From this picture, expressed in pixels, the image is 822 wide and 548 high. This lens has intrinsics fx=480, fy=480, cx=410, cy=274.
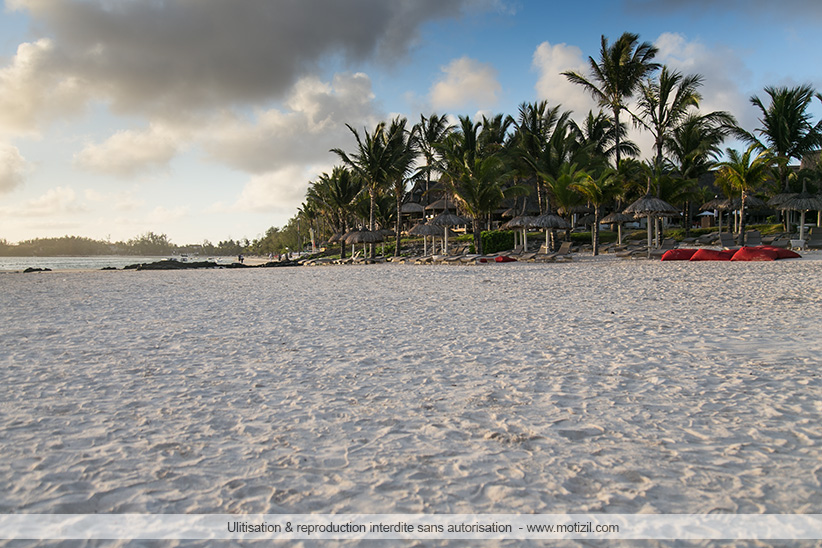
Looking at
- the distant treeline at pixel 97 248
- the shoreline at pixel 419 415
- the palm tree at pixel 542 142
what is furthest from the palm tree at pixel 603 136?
the distant treeline at pixel 97 248

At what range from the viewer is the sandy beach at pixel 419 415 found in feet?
7.26

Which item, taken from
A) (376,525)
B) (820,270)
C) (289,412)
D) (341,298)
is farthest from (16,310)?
(820,270)

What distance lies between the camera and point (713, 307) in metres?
7.21

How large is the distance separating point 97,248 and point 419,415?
19951 centimetres

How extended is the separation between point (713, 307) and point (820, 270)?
719 cm

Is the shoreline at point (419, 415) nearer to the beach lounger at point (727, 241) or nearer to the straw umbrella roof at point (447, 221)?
the beach lounger at point (727, 241)

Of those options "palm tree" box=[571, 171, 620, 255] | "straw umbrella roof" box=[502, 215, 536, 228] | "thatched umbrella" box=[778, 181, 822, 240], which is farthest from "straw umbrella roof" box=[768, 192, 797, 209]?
"straw umbrella roof" box=[502, 215, 536, 228]

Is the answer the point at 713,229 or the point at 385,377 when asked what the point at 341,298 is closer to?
the point at 385,377
